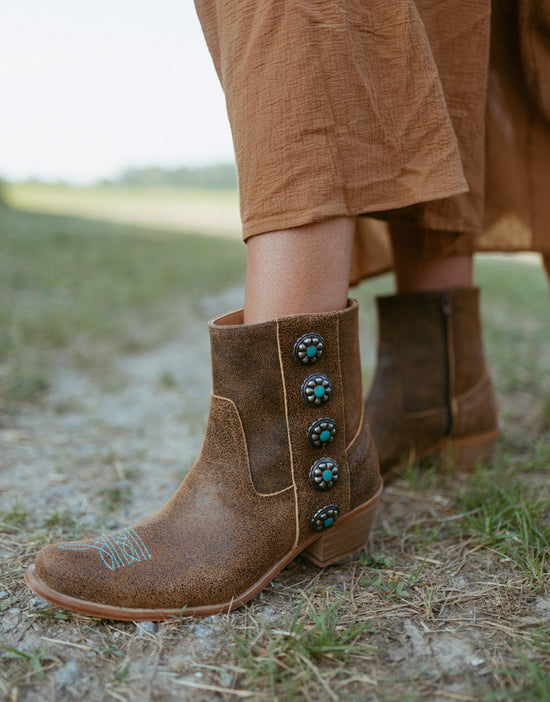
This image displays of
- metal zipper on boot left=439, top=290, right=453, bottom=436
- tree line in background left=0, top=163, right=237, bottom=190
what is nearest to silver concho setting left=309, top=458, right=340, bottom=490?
metal zipper on boot left=439, top=290, right=453, bottom=436

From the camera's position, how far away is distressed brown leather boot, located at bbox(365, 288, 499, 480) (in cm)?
132

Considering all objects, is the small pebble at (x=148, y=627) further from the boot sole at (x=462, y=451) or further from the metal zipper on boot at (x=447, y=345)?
the metal zipper on boot at (x=447, y=345)

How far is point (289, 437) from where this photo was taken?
0.91 metres

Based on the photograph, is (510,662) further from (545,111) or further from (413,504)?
(545,111)

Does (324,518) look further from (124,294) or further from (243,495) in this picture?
(124,294)

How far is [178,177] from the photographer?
15.5 metres

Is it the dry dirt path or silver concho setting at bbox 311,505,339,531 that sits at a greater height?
silver concho setting at bbox 311,505,339,531

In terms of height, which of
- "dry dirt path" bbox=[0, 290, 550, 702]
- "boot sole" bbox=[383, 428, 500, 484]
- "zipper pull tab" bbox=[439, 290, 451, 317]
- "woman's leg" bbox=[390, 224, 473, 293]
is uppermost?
"woman's leg" bbox=[390, 224, 473, 293]

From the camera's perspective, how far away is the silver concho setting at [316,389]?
0.89 metres

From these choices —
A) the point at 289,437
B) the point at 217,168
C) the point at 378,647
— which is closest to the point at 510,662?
the point at 378,647

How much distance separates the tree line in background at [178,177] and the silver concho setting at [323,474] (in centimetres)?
1377

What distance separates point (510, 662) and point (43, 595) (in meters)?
Answer: 0.66

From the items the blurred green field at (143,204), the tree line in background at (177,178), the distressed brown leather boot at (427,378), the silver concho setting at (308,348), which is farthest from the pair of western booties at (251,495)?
the tree line in background at (177,178)

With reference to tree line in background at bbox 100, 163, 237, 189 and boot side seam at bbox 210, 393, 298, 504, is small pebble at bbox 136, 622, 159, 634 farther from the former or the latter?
tree line in background at bbox 100, 163, 237, 189
